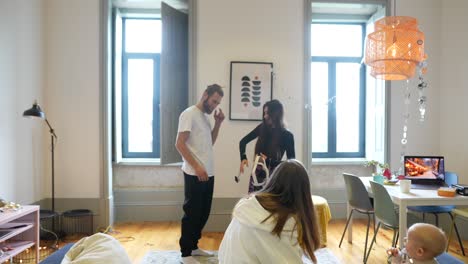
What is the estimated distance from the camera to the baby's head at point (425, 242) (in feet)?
5.12

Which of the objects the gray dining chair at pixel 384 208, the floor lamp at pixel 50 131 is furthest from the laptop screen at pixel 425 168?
the floor lamp at pixel 50 131

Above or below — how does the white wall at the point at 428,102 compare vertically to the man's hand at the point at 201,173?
above

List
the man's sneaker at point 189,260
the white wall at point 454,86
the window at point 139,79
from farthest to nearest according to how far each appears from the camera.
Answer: the window at point 139,79 → the white wall at point 454,86 → the man's sneaker at point 189,260

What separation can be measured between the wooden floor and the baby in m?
1.40

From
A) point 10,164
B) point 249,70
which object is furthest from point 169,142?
point 10,164

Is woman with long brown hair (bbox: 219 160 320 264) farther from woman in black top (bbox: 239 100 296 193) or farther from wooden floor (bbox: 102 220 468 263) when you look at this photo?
wooden floor (bbox: 102 220 468 263)

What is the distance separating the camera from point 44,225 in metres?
3.61

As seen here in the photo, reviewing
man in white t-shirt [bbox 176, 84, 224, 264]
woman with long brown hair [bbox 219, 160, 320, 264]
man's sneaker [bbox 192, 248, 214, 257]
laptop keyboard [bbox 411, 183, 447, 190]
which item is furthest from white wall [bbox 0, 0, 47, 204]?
laptop keyboard [bbox 411, 183, 447, 190]

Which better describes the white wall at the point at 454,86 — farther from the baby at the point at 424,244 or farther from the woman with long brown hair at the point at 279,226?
the woman with long brown hair at the point at 279,226

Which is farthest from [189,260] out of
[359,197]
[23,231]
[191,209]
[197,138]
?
[359,197]

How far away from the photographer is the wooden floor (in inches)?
121

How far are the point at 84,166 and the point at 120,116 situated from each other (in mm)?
813

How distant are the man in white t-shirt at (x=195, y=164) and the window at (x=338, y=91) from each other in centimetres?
223

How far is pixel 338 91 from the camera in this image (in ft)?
15.2
